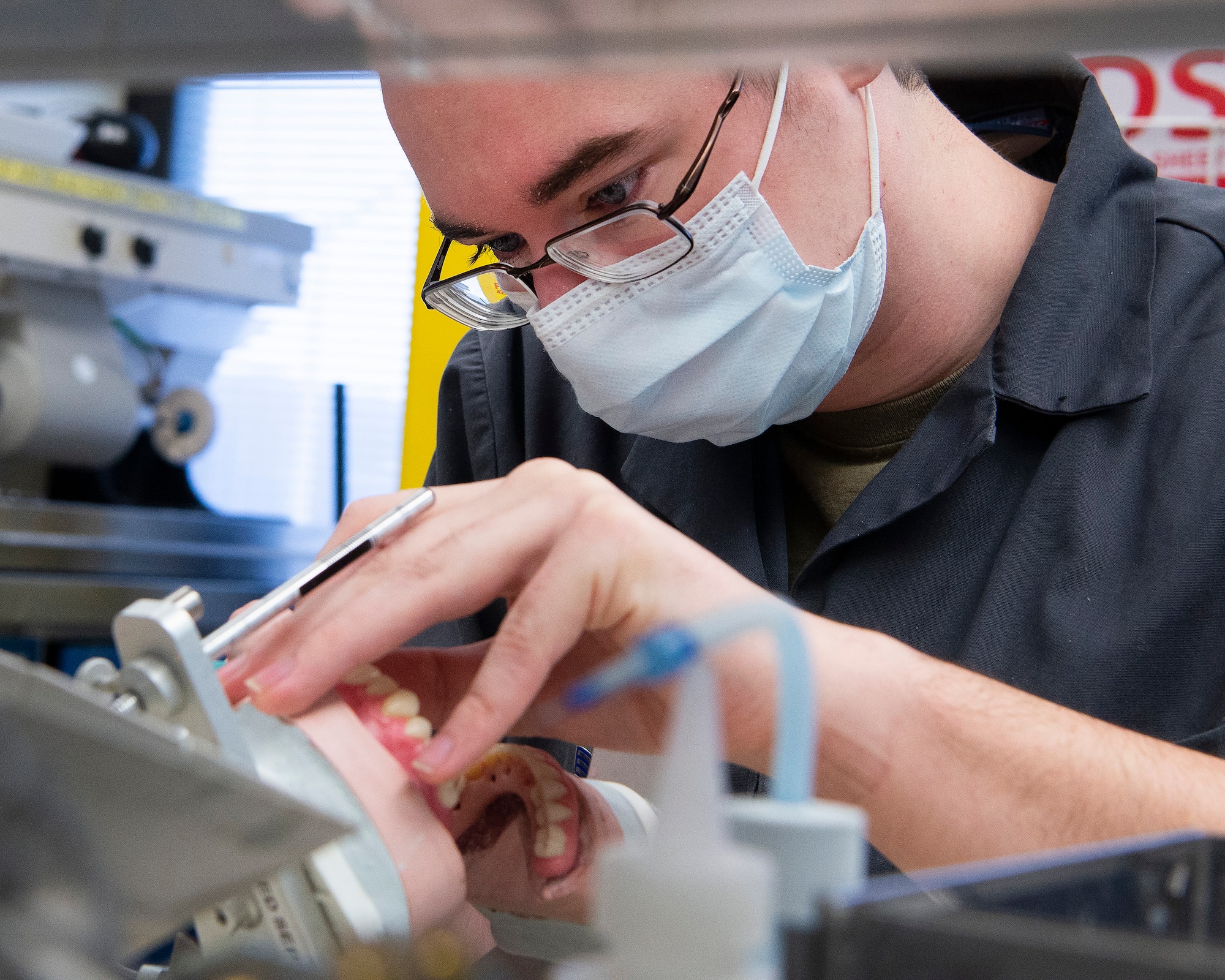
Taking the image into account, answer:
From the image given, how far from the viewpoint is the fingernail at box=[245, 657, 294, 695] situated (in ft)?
2.12

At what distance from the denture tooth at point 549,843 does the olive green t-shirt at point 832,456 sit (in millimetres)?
572

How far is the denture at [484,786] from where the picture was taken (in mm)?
683

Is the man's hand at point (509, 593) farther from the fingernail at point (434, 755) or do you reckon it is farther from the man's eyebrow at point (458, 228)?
the man's eyebrow at point (458, 228)

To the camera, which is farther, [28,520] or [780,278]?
[28,520]

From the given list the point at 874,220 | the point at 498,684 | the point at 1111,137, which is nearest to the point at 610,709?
the point at 498,684

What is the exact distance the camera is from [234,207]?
8.18 ft

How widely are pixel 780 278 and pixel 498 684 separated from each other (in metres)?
0.59

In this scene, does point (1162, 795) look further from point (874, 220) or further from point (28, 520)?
point (28, 520)

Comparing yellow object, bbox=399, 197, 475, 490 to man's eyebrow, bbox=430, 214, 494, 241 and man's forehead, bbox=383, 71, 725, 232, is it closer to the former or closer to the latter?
man's eyebrow, bbox=430, 214, 494, 241

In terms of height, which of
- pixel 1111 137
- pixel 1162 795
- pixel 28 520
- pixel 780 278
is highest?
pixel 1111 137

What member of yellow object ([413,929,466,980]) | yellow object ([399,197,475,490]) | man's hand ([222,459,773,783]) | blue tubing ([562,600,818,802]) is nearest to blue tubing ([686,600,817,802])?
blue tubing ([562,600,818,802])

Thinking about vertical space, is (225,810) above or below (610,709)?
above

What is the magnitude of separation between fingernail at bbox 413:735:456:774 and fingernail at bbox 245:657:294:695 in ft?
0.29

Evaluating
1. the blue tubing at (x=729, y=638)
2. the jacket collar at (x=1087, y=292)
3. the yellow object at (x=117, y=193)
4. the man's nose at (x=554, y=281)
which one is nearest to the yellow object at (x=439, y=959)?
the blue tubing at (x=729, y=638)
